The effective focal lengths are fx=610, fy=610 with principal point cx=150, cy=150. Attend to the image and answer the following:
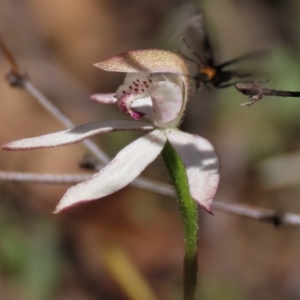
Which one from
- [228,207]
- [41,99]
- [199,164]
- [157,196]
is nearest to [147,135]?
[199,164]

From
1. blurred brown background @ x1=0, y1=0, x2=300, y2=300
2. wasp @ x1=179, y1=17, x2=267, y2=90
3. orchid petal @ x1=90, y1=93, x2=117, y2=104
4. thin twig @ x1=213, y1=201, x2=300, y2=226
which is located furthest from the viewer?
blurred brown background @ x1=0, y1=0, x2=300, y2=300

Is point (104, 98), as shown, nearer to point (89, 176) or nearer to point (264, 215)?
point (89, 176)

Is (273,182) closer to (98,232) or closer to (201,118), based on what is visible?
(201,118)

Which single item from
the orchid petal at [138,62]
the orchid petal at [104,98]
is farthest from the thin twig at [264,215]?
the orchid petal at [138,62]

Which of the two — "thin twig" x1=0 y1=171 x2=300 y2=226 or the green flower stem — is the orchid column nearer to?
the green flower stem

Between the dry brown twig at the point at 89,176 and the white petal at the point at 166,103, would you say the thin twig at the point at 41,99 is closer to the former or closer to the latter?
the dry brown twig at the point at 89,176

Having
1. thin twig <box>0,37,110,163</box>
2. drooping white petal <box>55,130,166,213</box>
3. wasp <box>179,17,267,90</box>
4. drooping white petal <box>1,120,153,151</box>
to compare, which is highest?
drooping white petal <box>1,120,153,151</box>

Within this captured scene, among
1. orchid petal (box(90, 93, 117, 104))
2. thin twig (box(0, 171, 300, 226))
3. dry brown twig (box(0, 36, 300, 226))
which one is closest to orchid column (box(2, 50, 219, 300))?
orchid petal (box(90, 93, 117, 104))
